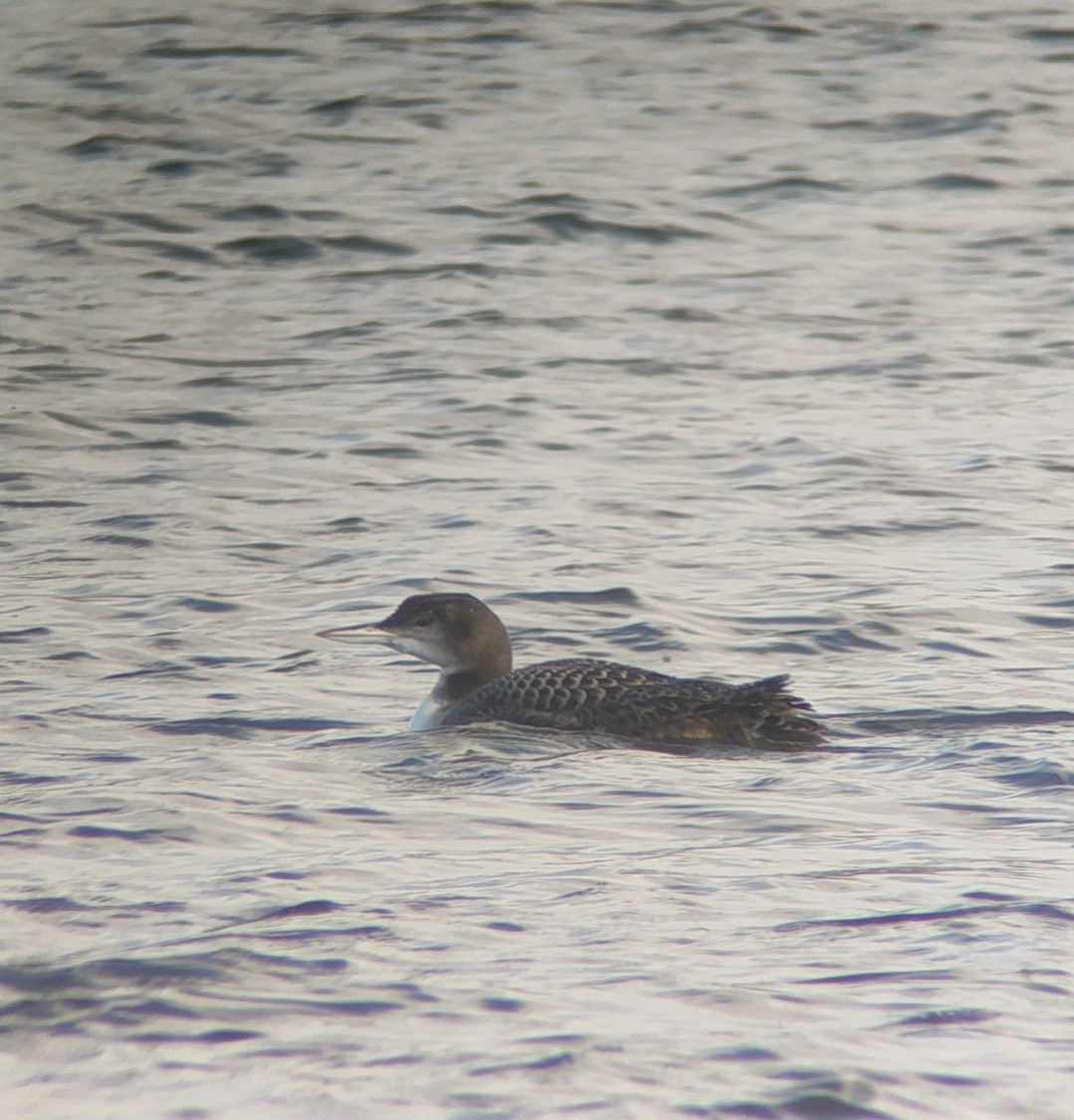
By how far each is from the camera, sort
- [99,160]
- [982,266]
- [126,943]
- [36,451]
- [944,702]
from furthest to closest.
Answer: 1. [99,160]
2. [982,266]
3. [36,451]
4. [944,702]
5. [126,943]

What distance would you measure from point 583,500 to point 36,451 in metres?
3.32

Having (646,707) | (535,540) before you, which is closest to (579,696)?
(646,707)

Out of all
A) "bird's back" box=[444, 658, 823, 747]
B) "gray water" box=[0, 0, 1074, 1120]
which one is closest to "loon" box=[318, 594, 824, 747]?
"bird's back" box=[444, 658, 823, 747]

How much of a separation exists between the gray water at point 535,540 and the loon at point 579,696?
152 millimetres

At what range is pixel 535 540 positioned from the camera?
12.2 metres

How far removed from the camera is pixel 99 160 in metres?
21.7

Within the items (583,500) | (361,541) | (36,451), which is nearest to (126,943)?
(361,541)

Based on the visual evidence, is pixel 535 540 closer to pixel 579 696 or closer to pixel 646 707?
pixel 579 696

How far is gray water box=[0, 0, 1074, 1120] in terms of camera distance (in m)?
5.54

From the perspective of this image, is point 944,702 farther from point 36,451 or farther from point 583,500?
point 36,451

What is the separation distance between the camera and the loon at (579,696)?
8.79 metres

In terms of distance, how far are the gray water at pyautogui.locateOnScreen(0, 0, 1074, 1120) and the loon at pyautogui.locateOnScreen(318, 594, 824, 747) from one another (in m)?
0.15

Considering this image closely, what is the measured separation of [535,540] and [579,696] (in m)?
3.17

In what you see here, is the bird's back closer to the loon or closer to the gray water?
the loon
